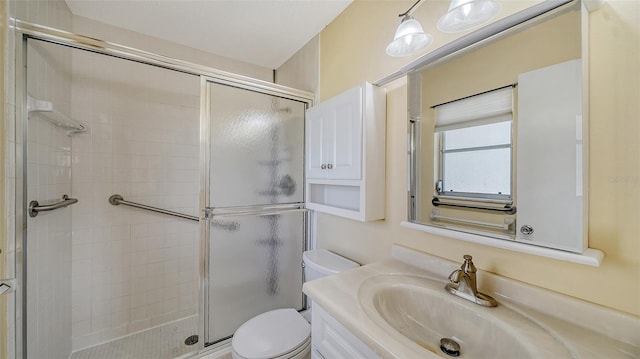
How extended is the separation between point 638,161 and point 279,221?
163 cm

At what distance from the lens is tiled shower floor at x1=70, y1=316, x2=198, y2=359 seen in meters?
1.60

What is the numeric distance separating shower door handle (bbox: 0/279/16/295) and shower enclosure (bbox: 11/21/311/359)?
6.3 inches

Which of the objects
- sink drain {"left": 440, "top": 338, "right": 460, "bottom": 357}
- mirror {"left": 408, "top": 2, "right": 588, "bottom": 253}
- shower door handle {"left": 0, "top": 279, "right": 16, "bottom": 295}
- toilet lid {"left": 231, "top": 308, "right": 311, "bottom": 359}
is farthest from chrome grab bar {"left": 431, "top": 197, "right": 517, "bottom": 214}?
shower door handle {"left": 0, "top": 279, "right": 16, "bottom": 295}

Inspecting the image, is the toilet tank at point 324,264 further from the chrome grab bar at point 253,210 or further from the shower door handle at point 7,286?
the shower door handle at point 7,286

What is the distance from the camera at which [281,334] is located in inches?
47.6

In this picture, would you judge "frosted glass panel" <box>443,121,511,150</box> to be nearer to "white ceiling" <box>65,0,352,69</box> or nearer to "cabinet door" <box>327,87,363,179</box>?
"cabinet door" <box>327,87,363,179</box>

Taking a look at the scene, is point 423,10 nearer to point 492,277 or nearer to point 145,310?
point 492,277

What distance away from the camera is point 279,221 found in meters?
1.75

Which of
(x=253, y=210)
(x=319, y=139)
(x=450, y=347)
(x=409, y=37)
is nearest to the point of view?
(x=450, y=347)

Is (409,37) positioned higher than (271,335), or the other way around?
(409,37)

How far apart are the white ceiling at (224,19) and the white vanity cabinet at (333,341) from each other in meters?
1.69

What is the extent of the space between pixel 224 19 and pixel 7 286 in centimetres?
175

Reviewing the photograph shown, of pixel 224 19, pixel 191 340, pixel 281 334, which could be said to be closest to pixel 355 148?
pixel 281 334

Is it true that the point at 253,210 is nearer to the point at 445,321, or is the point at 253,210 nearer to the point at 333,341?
the point at 333,341
